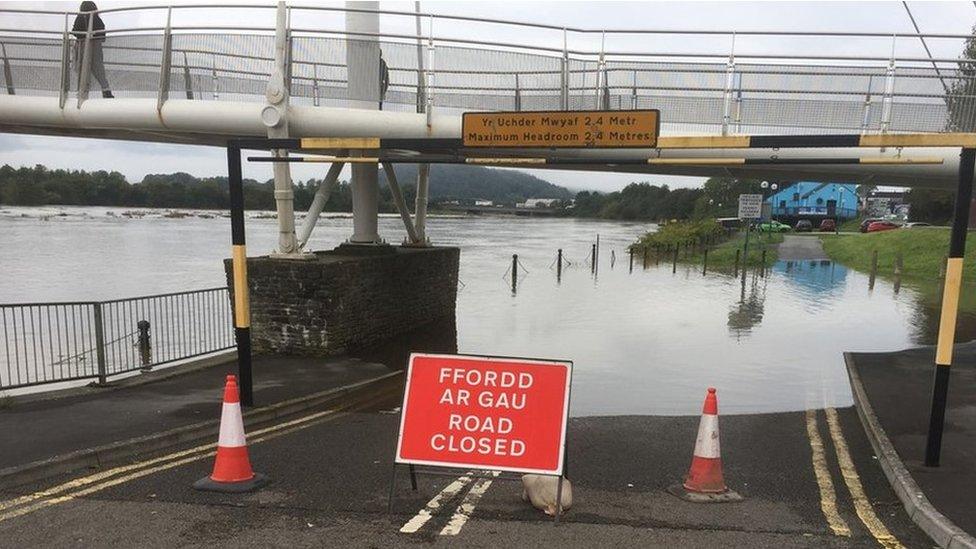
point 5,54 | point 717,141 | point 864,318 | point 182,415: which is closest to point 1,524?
point 182,415

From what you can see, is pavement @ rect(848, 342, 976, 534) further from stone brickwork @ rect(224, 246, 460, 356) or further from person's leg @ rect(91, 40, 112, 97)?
person's leg @ rect(91, 40, 112, 97)

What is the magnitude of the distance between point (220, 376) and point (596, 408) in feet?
16.5

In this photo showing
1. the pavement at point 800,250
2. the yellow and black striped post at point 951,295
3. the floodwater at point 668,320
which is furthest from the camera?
the pavement at point 800,250

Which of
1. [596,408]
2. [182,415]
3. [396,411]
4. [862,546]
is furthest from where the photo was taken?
[596,408]

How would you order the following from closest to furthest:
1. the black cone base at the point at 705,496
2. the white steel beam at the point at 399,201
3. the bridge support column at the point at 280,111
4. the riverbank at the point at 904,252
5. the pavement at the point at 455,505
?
1. the pavement at the point at 455,505
2. the black cone base at the point at 705,496
3. the bridge support column at the point at 280,111
4. the white steel beam at the point at 399,201
5. the riverbank at the point at 904,252

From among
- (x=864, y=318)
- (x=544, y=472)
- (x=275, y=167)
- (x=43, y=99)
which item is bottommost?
(x=864, y=318)

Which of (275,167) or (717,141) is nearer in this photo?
(717,141)

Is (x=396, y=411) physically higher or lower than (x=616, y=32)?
lower

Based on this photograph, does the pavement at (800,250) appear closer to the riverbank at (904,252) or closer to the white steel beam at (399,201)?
the riverbank at (904,252)

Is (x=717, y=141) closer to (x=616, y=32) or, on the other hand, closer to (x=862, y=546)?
(x=862, y=546)

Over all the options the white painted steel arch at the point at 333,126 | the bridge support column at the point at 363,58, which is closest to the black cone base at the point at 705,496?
the white painted steel arch at the point at 333,126

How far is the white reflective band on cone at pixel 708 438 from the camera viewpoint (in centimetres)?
521

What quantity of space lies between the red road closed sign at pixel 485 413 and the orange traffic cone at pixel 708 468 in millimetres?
1200

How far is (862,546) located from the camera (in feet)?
14.4
